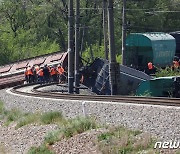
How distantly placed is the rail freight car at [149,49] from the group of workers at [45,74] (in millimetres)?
A: 5529

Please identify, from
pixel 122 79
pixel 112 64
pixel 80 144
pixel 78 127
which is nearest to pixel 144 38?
pixel 122 79

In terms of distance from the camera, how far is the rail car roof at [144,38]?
139ft

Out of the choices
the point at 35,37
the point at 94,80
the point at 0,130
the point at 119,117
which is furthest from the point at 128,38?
the point at 35,37

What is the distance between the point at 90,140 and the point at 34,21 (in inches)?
2535

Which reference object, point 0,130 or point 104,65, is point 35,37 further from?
point 0,130

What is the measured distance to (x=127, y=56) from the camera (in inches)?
1775

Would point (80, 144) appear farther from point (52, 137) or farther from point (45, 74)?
point (45, 74)

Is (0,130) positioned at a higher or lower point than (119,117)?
lower

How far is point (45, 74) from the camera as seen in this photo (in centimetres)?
4247

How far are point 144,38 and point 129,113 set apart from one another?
1008 inches

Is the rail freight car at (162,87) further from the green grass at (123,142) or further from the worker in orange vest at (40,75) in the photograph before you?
the worker in orange vest at (40,75)

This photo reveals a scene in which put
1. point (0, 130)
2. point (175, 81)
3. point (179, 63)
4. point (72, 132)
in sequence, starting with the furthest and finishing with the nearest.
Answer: point (179, 63) → point (175, 81) → point (0, 130) → point (72, 132)

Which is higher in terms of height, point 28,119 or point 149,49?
point 149,49

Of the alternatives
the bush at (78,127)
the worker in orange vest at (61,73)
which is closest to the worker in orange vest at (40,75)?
the worker in orange vest at (61,73)
